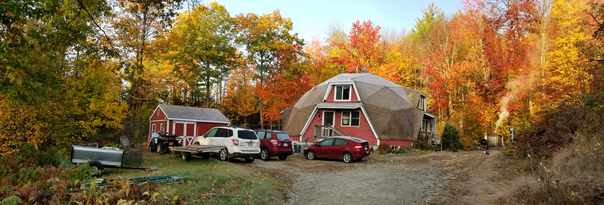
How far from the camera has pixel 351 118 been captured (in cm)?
2759

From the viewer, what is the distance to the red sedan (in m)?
18.5

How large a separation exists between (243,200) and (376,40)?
3308cm

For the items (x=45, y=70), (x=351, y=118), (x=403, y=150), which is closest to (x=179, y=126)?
(x=351, y=118)

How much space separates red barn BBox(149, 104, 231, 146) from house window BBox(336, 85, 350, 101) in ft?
32.6

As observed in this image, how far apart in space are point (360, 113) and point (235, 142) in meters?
14.0

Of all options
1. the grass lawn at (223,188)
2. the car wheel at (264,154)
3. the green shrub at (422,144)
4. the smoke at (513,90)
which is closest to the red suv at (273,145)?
the car wheel at (264,154)

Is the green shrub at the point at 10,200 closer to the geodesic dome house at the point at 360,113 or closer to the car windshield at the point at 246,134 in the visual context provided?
the car windshield at the point at 246,134

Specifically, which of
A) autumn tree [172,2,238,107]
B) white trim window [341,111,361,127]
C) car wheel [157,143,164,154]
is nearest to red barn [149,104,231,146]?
autumn tree [172,2,238,107]

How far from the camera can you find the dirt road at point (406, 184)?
9.02 meters

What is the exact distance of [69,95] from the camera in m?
14.8

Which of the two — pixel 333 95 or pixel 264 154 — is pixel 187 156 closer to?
pixel 264 154

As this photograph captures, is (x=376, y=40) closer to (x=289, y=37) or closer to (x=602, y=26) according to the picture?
(x=289, y=37)

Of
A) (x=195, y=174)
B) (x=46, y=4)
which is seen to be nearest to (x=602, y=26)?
(x=195, y=174)

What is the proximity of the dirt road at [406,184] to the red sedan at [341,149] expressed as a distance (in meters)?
3.41
